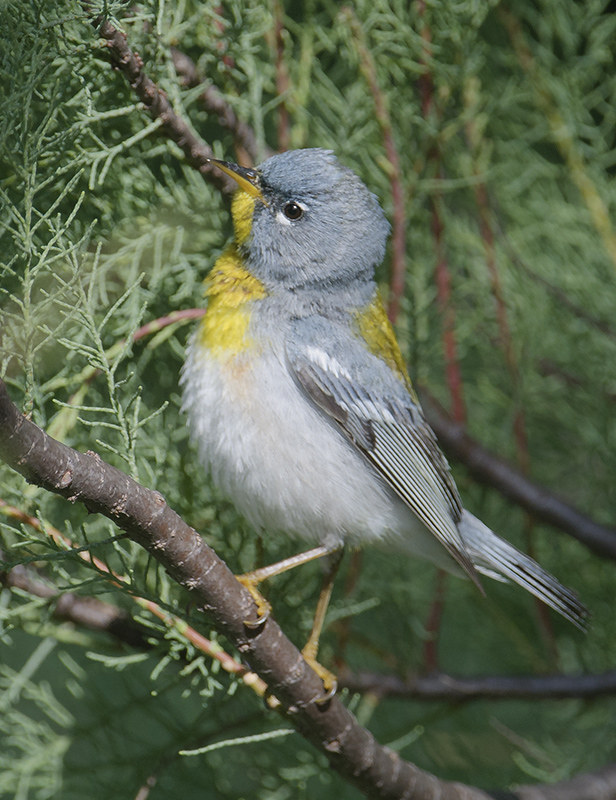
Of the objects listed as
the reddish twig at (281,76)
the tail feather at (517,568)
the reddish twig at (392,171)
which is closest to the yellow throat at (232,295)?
the reddish twig at (281,76)

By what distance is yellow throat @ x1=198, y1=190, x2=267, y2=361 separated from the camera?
5.96 ft

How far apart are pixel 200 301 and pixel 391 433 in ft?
1.94

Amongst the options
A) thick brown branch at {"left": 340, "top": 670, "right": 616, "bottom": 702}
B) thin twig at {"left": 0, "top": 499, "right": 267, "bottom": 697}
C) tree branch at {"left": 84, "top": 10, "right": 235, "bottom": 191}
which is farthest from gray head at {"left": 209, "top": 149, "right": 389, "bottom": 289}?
thick brown branch at {"left": 340, "top": 670, "right": 616, "bottom": 702}

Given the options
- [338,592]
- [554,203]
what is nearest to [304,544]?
[338,592]

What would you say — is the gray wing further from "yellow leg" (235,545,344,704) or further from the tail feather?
"yellow leg" (235,545,344,704)

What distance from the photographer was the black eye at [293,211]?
80.0 inches

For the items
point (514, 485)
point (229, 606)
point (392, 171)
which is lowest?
point (514, 485)

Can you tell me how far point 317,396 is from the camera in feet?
6.06

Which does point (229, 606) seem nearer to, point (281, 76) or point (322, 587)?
point (322, 587)

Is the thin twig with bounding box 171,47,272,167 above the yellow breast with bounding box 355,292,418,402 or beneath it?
above

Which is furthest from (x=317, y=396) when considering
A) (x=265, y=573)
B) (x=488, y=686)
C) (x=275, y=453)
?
(x=488, y=686)

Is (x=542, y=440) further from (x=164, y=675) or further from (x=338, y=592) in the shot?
(x=164, y=675)

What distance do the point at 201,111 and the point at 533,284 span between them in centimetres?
112

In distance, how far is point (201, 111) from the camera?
6.43 ft
